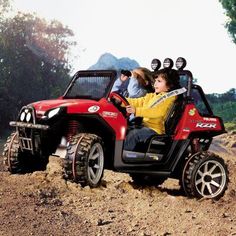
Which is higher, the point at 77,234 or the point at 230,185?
the point at 77,234

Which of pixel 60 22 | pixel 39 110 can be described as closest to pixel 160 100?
pixel 39 110

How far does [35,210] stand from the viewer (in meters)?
5.96

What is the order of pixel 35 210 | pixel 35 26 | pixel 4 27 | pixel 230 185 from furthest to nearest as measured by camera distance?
pixel 35 26 < pixel 4 27 < pixel 230 185 < pixel 35 210

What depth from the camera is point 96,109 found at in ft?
22.8

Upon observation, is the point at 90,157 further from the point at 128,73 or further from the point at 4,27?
the point at 4,27

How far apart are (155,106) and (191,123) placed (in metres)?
0.72

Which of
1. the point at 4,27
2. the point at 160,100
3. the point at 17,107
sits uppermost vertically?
the point at 4,27

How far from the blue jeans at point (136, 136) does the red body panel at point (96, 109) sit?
0.18 m

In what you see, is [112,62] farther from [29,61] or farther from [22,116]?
[22,116]

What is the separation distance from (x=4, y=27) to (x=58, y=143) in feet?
90.9

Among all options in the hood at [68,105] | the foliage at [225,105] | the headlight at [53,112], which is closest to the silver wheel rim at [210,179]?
the hood at [68,105]

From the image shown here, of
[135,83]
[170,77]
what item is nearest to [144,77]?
[135,83]

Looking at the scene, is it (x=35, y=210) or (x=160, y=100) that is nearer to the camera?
(x=35, y=210)

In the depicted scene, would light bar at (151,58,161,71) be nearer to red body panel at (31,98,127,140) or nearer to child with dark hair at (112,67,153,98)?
child with dark hair at (112,67,153,98)
